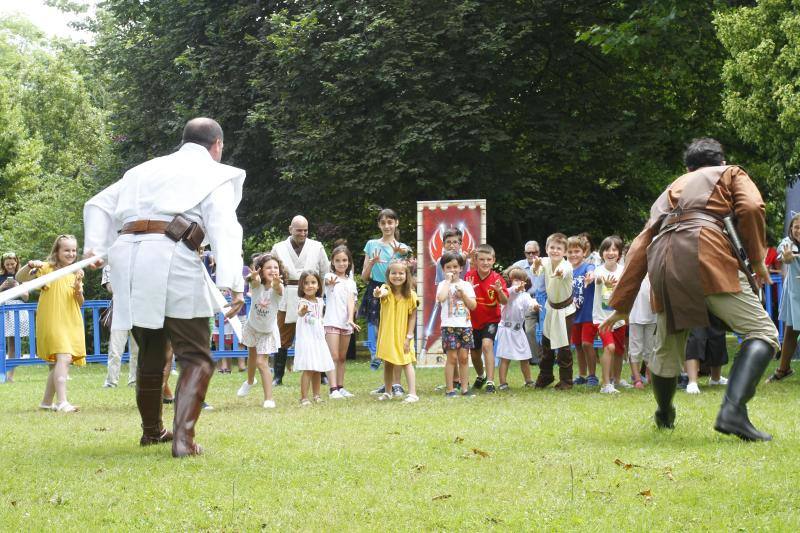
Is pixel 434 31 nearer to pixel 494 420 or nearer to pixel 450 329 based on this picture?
pixel 450 329

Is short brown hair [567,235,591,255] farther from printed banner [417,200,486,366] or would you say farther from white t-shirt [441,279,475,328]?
printed banner [417,200,486,366]

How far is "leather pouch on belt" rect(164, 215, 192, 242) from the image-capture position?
7.59m

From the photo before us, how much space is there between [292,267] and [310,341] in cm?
282

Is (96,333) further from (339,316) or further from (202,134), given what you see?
(202,134)

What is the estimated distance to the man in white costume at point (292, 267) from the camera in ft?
46.4

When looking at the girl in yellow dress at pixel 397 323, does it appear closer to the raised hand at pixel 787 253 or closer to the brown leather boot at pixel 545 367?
the brown leather boot at pixel 545 367

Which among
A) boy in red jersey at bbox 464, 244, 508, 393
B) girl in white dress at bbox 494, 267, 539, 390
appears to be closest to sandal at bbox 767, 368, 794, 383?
girl in white dress at bbox 494, 267, 539, 390

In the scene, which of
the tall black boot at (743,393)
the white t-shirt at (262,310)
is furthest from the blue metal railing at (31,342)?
the tall black boot at (743,393)

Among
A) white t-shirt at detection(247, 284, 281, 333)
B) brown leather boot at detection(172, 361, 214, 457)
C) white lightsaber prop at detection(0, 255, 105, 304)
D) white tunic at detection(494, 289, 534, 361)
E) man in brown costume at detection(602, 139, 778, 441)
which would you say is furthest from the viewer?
white tunic at detection(494, 289, 534, 361)

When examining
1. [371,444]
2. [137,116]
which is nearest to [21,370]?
[137,116]

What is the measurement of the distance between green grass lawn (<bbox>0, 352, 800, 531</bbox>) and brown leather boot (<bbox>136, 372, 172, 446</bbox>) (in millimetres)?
193

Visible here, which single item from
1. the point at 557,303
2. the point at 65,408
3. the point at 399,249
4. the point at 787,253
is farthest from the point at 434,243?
the point at 65,408

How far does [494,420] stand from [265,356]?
3.52 metres

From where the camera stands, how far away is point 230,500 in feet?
18.9
